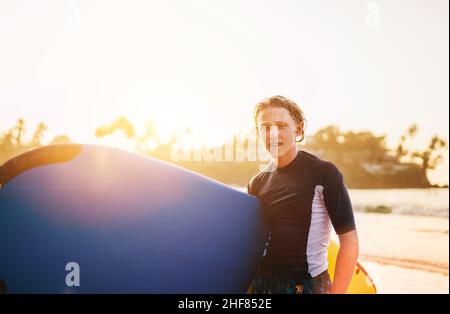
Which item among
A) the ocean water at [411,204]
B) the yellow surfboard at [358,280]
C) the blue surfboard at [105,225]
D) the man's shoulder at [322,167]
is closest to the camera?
the blue surfboard at [105,225]

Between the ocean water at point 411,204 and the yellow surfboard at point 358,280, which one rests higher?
the yellow surfboard at point 358,280

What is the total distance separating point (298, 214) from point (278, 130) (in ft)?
1.38

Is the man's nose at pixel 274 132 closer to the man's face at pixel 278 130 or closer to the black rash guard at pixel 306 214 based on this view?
the man's face at pixel 278 130

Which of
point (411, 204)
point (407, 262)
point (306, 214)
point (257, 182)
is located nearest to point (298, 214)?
point (306, 214)

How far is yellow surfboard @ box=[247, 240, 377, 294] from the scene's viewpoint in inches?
99.6

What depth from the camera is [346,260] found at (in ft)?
5.66

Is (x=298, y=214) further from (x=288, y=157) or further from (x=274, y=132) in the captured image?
(x=274, y=132)

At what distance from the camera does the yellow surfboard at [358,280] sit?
2.53m

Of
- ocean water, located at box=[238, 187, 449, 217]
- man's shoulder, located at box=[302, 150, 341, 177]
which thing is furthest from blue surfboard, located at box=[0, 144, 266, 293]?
ocean water, located at box=[238, 187, 449, 217]

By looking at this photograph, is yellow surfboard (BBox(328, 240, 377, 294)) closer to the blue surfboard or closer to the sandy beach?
the blue surfboard

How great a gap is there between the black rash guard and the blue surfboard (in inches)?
11.7

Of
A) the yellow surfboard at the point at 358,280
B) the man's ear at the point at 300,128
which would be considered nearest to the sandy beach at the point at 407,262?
the yellow surfboard at the point at 358,280
